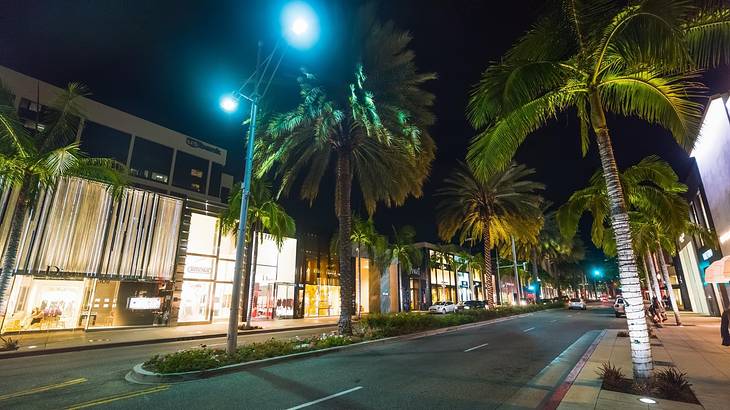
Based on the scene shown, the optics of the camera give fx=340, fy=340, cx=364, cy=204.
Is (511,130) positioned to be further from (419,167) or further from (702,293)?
(702,293)

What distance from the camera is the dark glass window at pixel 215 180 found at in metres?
42.2

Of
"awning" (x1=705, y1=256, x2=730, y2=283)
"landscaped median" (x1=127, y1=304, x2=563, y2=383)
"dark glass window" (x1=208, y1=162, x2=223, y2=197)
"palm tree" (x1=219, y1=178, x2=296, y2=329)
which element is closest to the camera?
"landscaped median" (x1=127, y1=304, x2=563, y2=383)

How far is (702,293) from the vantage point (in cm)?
3441

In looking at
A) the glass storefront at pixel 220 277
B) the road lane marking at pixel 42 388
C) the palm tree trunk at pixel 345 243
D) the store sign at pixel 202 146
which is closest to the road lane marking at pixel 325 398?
the road lane marking at pixel 42 388

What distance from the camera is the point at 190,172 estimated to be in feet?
132

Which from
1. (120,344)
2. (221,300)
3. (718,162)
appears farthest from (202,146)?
(718,162)

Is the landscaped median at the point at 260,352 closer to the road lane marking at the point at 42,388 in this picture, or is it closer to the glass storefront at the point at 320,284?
the road lane marking at the point at 42,388

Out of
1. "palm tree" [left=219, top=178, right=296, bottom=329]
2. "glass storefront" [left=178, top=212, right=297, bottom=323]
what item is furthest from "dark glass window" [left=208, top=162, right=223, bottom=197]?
"palm tree" [left=219, top=178, right=296, bottom=329]

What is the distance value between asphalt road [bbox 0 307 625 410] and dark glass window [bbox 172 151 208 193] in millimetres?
29140

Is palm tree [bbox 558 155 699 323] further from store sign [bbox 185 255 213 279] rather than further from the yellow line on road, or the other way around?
store sign [bbox 185 255 213 279]

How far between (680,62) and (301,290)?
33.2 metres

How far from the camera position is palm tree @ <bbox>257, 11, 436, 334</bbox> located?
51.0 feet

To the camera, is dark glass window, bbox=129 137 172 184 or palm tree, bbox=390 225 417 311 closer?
dark glass window, bbox=129 137 172 184

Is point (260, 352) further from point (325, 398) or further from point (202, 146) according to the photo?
point (202, 146)
